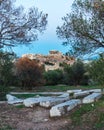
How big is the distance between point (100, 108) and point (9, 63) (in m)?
6.58

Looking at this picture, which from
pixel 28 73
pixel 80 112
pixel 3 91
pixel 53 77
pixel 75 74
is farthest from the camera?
pixel 53 77

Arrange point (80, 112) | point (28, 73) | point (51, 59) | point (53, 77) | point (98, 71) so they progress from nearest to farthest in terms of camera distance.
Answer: point (80, 112)
point (98, 71)
point (28, 73)
point (53, 77)
point (51, 59)

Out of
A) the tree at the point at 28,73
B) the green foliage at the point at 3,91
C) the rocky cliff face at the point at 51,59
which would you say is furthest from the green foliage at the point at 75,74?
the green foliage at the point at 3,91

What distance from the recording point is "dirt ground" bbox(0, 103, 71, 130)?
368 inches

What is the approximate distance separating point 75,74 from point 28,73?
13.8 ft

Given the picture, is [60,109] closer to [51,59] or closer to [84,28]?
[84,28]

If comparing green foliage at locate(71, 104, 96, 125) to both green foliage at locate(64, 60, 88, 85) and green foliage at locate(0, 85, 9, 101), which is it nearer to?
green foliage at locate(0, 85, 9, 101)

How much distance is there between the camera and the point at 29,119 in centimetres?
997

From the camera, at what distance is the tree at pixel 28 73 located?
68.8 feet

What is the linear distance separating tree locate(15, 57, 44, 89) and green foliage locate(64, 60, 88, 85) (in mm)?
3398

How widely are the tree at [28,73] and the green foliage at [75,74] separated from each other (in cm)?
340

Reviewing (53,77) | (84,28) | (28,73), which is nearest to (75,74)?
(53,77)

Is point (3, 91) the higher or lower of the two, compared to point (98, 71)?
lower

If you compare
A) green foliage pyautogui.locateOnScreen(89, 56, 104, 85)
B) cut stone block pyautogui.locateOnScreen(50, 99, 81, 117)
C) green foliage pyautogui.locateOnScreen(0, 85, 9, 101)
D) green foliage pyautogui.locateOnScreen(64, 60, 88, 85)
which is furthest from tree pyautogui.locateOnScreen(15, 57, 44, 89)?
cut stone block pyautogui.locateOnScreen(50, 99, 81, 117)
